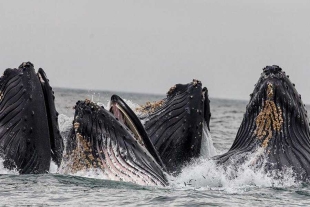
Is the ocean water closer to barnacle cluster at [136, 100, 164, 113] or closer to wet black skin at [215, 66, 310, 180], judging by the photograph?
wet black skin at [215, 66, 310, 180]

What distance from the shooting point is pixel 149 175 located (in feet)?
40.0

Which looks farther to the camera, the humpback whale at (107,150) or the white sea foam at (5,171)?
the white sea foam at (5,171)

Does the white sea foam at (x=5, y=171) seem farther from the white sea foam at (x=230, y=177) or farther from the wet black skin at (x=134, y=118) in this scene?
the wet black skin at (x=134, y=118)

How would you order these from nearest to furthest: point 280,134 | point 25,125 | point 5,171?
point 5,171, point 25,125, point 280,134

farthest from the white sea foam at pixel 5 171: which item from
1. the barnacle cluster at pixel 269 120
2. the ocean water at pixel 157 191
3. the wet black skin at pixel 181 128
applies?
the barnacle cluster at pixel 269 120

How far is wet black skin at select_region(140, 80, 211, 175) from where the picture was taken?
14.6m

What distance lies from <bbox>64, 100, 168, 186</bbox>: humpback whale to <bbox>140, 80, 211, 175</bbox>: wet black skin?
229 cm

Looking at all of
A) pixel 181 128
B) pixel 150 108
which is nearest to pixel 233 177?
pixel 181 128

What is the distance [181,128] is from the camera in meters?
14.7

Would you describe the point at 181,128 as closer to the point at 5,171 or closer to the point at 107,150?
the point at 107,150

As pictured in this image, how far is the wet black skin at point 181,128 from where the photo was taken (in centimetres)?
1462

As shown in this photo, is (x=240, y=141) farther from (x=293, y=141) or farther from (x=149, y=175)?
(x=149, y=175)

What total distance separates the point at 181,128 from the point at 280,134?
173 centimetres

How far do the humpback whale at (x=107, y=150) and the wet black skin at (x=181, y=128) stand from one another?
2.29 m
